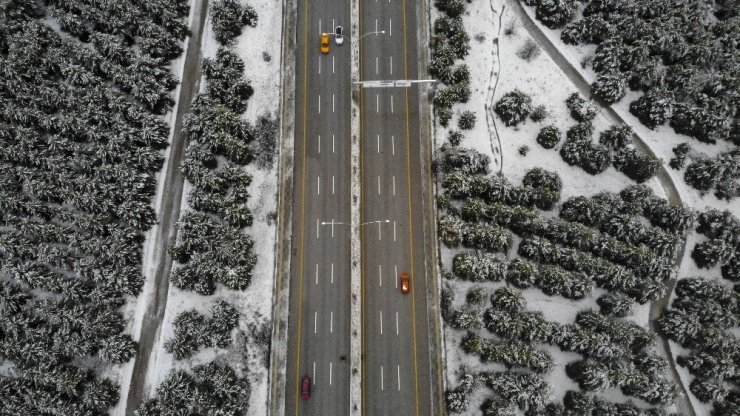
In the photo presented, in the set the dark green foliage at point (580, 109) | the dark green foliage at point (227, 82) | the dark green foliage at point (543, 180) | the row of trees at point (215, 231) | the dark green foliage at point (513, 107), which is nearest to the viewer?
the row of trees at point (215, 231)

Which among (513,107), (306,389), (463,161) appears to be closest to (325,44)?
(463,161)

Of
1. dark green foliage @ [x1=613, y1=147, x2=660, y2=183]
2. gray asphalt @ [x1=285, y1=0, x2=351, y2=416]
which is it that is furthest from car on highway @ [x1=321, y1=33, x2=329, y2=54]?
dark green foliage @ [x1=613, y1=147, x2=660, y2=183]

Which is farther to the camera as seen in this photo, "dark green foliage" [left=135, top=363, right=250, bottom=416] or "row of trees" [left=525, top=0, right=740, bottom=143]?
"row of trees" [left=525, top=0, right=740, bottom=143]

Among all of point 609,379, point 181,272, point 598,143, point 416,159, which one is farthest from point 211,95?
point 609,379

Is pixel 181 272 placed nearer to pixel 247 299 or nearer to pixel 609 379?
pixel 247 299

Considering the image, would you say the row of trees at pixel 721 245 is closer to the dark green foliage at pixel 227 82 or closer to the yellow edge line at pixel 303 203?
the yellow edge line at pixel 303 203

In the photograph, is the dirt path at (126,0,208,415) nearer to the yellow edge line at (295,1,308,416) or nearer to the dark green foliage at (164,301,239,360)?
the dark green foliage at (164,301,239,360)

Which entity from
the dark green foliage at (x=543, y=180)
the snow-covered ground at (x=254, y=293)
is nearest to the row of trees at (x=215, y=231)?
the snow-covered ground at (x=254, y=293)
